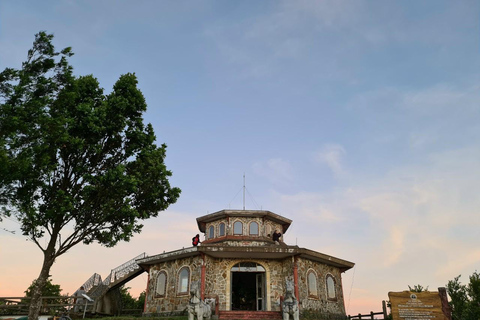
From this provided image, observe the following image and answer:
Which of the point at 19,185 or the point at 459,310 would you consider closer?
the point at 19,185

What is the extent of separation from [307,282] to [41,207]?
15103 mm

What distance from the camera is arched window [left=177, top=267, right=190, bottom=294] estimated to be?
69.9 feet

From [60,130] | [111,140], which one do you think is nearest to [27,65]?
[60,130]

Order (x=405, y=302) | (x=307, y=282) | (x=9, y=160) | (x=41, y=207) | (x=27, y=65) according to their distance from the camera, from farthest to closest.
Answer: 1. (x=307, y=282)
2. (x=41, y=207)
3. (x=405, y=302)
4. (x=27, y=65)
5. (x=9, y=160)

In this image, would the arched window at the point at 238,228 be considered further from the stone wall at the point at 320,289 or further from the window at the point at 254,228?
the stone wall at the point at 320,289

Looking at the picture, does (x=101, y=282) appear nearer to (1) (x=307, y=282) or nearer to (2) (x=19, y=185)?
(2) (x=19, y=185)

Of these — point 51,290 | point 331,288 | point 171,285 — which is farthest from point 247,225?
point 51,290

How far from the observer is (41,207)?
54.6 ft

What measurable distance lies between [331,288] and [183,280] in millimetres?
9479

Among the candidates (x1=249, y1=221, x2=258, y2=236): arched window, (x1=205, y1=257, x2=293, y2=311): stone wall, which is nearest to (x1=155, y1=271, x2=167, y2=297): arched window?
(x1=205, y1=257, x2=293, y2=311): stone wall

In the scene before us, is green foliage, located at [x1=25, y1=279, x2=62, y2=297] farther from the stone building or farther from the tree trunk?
the tree trunk

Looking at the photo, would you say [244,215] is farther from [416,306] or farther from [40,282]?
[40,282]

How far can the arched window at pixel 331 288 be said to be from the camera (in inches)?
899

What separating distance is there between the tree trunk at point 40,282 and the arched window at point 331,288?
631 inches
